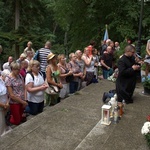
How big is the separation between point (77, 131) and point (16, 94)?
1556mm

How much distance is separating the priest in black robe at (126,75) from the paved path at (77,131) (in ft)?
1.20

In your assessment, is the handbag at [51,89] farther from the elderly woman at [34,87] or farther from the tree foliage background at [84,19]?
the tree foliage background at [84,19]

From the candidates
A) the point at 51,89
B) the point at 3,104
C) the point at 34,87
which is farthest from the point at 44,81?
the point at 3,104

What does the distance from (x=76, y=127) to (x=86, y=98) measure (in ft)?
7.00

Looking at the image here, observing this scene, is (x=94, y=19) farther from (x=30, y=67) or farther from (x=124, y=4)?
(x=30, y=67)

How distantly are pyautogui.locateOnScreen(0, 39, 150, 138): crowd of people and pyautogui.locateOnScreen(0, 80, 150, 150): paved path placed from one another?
14.6 inches

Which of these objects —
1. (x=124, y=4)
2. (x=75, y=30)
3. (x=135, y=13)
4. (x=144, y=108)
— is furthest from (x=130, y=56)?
(x=75, y=30)

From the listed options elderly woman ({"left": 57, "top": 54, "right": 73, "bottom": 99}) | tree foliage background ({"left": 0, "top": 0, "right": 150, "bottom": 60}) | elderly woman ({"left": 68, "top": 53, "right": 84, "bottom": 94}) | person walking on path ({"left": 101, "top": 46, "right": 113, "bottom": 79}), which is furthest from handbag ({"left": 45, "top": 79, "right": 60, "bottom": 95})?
tree foliage background ({"left": 0, "top": 0, "right": 150, "bottom": 60})

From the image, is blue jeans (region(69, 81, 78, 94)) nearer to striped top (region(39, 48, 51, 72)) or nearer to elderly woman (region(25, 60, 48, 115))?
striped top (region(39, 48, 51, 72))

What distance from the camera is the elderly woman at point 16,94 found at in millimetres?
5031

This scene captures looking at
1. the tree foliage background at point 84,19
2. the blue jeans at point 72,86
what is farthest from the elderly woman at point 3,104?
the tree foliage background at point 84,19

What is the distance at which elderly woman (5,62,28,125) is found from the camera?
503 cm

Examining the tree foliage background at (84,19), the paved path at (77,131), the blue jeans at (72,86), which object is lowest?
the paved path at (77,131)

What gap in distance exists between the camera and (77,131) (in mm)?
4672
